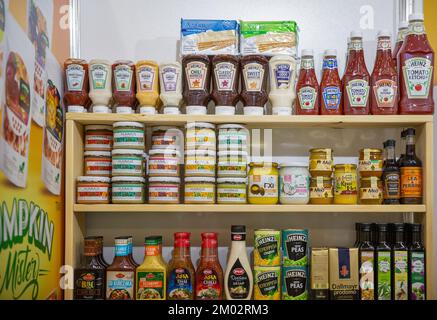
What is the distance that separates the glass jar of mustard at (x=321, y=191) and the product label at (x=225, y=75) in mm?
509

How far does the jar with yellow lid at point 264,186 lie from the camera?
6.18 ft

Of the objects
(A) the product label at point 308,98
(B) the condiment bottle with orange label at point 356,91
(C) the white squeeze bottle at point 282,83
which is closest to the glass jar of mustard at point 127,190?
(C) the white squeeze bottle at point 282,83

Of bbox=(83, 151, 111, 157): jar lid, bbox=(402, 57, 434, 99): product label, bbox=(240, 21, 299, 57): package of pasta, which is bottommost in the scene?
bbox=(83, 151, 111, 157): jar lid

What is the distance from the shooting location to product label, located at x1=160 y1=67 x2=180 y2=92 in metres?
1.91

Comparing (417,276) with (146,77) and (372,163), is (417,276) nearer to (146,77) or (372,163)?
(372,163)

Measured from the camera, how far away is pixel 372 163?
6.23ft

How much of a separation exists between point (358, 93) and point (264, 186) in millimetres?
524

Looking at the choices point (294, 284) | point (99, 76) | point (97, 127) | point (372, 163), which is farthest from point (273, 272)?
point (99, 76)

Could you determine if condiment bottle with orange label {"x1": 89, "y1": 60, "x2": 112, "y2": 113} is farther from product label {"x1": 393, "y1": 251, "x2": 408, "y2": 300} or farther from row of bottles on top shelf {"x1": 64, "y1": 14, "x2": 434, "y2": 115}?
product label {"x1": 393, "y1": 251, "x2": 408, "y2": 300}

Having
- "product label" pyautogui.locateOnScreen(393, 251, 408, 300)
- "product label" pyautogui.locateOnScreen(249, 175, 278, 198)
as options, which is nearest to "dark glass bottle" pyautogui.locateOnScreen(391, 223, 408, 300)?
"product label" pyautogui.locateOnScreen(393, 251, 408, 300)

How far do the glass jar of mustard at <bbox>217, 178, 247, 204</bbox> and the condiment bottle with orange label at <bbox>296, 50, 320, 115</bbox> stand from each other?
1.26 feet

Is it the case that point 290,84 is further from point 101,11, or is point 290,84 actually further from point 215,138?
point 101,11

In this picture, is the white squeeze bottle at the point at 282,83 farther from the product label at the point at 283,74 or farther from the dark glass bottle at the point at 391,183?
the dark glass bottle at the point at 391,183

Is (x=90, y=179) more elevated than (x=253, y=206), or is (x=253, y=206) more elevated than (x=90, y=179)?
(x=90, y=179)
